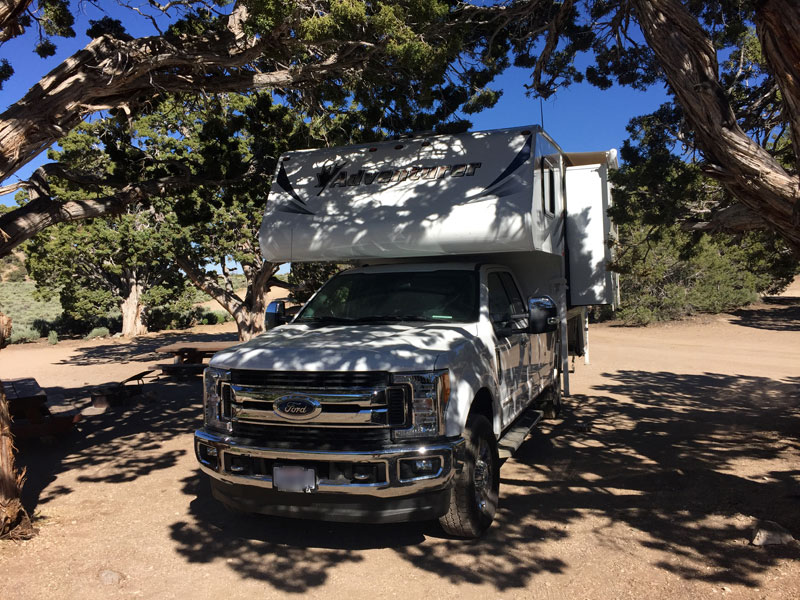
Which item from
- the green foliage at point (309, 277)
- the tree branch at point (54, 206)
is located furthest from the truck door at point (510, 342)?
the green foliage at point (309, 277)

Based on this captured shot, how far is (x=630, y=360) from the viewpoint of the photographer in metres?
14.0

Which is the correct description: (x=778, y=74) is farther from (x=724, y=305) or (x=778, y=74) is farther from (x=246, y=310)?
Result: (x=724, y=305)

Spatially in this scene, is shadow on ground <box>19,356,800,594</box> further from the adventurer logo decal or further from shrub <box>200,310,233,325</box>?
shrub <box>200,310,233,325</box>

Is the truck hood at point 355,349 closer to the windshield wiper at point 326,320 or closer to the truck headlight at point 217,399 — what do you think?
the truck headlight at point 217,399

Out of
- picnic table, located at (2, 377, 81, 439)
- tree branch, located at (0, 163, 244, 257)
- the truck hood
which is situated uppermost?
tree branch, located at (0, 163, 244, 257)

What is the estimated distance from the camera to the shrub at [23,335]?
941 inches

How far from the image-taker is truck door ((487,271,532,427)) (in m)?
5.39

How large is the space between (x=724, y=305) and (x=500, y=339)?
743 inches

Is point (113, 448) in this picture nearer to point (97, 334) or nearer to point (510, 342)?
point (510, 342)

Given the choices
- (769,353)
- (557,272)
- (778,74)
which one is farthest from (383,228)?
(769,353)

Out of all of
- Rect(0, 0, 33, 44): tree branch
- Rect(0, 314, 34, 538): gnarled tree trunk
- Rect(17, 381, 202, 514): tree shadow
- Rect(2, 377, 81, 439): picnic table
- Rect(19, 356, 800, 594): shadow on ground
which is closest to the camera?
Rect(19, 356, 800, 594): shadow on ground

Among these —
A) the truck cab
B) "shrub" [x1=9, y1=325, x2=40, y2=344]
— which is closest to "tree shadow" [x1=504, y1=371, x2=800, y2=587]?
the truck cab

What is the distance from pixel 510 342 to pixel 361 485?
7.44 feet

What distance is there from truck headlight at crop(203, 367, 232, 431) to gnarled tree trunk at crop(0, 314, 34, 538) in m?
1.59
